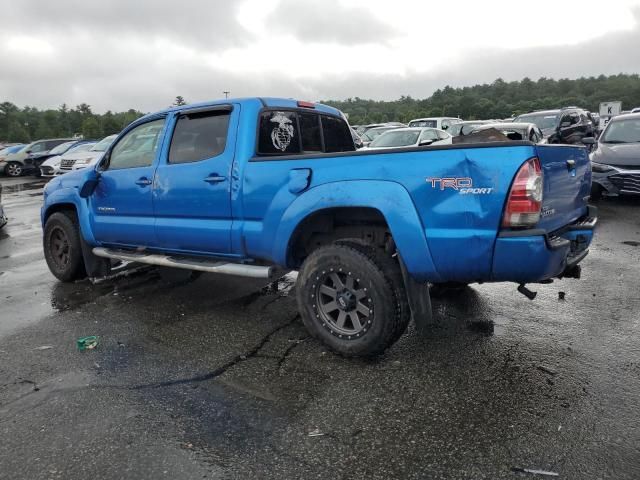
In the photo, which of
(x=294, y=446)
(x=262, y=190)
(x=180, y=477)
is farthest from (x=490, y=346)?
(x=180, y=477)

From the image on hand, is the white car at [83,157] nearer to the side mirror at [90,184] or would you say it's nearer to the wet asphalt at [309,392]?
the side mirror at [90,184]

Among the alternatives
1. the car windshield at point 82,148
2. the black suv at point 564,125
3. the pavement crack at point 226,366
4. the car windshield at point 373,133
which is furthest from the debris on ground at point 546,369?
the car windshield at point 373,133

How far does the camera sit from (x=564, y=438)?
8.60 feet

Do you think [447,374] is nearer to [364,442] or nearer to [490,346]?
[490,346]

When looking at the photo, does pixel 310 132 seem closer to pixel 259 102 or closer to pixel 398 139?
pixel 259 102

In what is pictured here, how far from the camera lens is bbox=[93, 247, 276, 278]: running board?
4008 millimetres

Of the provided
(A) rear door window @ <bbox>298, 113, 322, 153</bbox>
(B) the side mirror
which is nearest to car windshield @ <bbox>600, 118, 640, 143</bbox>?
(A) rear door window @ <bbox>298, 113, 322, 153</bbox>

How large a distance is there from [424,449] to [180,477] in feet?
4.08

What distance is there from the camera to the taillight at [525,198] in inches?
113

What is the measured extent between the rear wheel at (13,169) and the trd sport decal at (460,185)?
2518cm

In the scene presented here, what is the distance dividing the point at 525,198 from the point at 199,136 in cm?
286

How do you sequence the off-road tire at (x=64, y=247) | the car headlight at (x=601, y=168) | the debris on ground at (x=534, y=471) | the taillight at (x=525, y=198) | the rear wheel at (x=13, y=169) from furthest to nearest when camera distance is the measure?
the rear wheel at (x=13, y=169), the car headlight at (x=601, y=168), the off-road tire at (x=64, y=247), the taillight at (x=525, y=198), the debris on ground at (x=534, y=471)

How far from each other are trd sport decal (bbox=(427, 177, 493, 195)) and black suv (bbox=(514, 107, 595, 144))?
37.0 feet

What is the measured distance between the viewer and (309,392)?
10.4 ft
